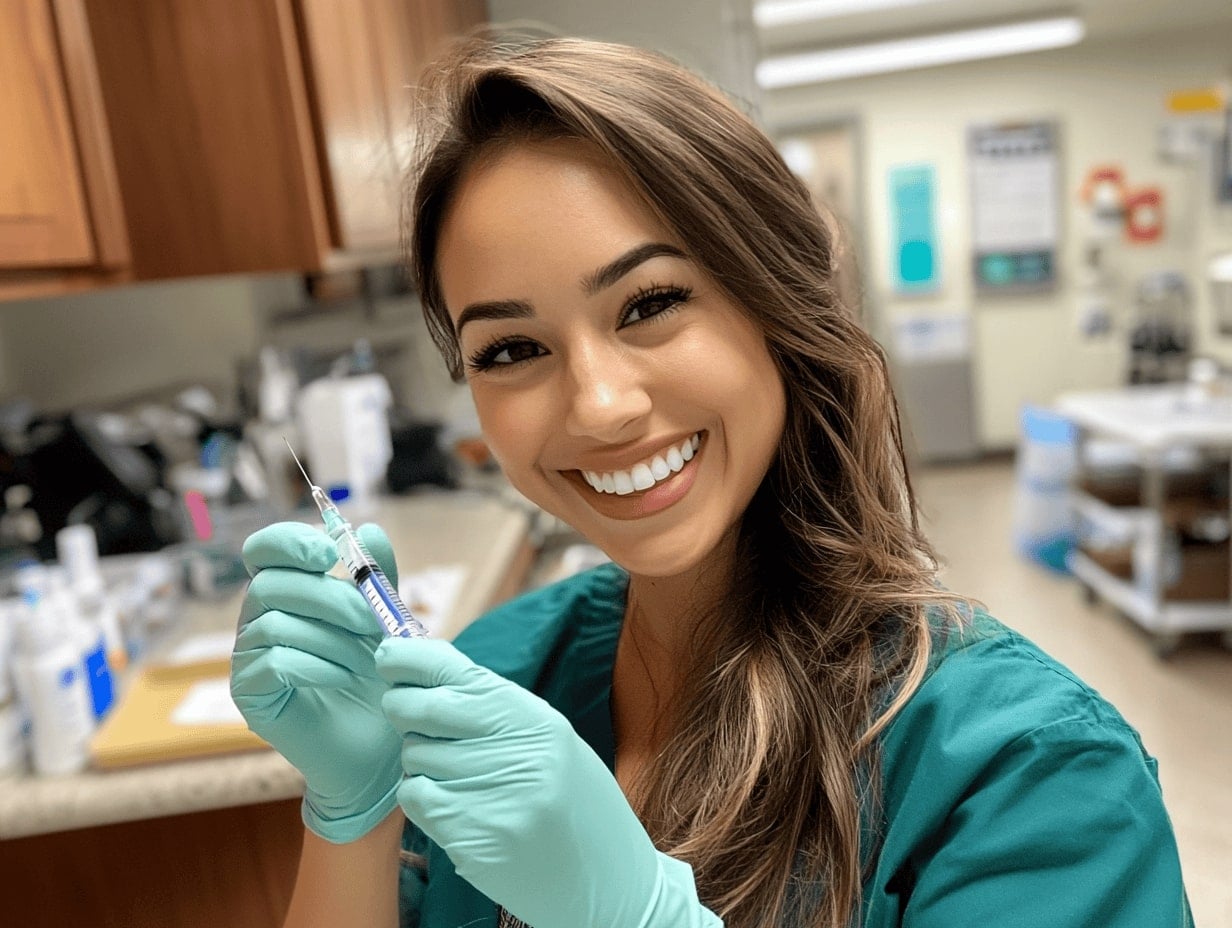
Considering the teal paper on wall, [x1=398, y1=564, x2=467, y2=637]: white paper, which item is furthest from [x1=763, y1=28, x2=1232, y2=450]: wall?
[x1=398, y1=564, x2=467, y2=637]: white paper

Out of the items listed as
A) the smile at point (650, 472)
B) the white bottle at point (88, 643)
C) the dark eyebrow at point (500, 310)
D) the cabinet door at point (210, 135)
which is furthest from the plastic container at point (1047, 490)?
the dark eyebrow at point (500, 310)

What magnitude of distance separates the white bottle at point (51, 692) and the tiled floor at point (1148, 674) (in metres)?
1.39

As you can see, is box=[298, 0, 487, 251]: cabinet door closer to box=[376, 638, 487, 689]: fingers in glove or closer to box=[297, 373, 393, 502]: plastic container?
box=[297, 373, 393, 502]: plastic container

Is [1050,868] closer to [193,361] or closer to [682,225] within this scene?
[682,225]

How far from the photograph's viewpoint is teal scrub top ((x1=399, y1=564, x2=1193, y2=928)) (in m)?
0.71

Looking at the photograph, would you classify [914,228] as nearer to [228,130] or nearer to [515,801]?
[228,130]

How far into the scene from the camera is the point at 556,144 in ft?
2.80

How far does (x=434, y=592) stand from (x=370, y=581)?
125cm

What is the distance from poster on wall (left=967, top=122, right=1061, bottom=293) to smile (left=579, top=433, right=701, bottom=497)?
21.3ft

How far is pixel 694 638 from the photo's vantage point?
1022 millimetres

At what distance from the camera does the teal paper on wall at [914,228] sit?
6.80 m

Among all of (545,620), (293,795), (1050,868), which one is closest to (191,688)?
(293,795)

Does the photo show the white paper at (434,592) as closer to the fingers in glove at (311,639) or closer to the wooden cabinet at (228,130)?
the wooden cabinet at (228,130)

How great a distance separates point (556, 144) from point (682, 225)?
13 cm
